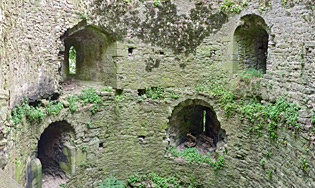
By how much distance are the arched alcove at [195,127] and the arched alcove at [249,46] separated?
5.89 ft

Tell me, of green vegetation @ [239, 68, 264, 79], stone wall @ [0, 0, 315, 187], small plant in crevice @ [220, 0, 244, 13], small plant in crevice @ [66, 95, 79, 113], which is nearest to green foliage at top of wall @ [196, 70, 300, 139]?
green vegetation @ [239, 68, 264, 79]

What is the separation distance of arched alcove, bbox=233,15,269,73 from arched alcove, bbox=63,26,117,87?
12.4ft

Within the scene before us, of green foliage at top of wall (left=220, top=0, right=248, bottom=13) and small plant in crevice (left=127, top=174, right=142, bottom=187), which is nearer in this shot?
green foliage at top of wall (left=220, top=0, right=248, bottom=13)

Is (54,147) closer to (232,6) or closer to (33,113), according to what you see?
(33,113)

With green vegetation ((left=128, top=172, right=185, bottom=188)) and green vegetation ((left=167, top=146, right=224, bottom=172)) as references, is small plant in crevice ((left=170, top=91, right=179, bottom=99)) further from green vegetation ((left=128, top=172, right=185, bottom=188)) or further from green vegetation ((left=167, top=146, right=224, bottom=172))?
green vegetation ((left=128, top=172, right=185, bottom=188))

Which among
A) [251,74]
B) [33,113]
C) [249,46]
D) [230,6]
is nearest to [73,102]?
[33,113]

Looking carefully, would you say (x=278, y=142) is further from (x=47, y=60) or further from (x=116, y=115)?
(x=47, y=60)

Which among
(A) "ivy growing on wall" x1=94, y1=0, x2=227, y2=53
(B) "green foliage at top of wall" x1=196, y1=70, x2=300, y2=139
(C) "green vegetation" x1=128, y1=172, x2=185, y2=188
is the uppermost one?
(A) "ivy growing on wall" x1=94, y1=0, x2=227, y2=53

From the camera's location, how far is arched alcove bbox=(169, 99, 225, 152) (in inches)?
338

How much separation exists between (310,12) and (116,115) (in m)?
5.70

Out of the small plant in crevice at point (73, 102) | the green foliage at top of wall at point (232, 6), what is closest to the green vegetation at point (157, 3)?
the green foliage at top of wall at point (232, 6)

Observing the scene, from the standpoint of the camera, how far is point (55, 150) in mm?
7250

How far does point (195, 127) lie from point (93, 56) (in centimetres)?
453

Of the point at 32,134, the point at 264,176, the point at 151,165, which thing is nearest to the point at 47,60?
the point at 32,134
